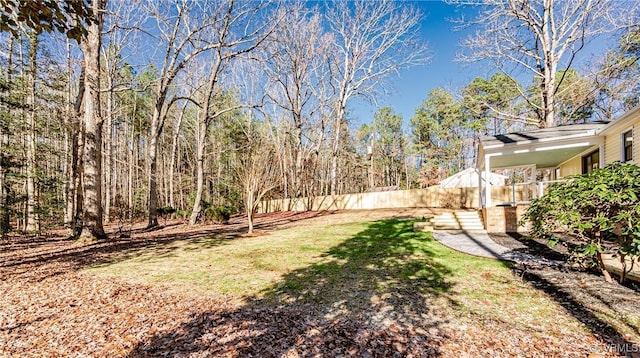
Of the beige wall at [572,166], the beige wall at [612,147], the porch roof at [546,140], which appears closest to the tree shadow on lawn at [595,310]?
the porch roof at [546,140]

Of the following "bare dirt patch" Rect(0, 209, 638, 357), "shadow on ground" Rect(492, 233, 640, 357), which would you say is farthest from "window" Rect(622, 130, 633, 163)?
"bare dirt patch" Rect(0, 209, 638, 357)

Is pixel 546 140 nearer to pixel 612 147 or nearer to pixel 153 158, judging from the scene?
pixel 612 147

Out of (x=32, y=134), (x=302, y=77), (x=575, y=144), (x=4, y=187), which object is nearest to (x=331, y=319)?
(x=575, y=144)

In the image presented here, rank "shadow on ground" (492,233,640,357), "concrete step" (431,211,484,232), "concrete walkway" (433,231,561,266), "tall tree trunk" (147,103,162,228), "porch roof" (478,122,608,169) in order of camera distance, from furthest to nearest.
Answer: "tall tree trunk" (147,103,162,228)
"concrete step" (431,211,484,232)
"porch roof" (478,122,608,169)
"concrete walkway" (433,231,561,266)
"shadow on ground" (492,233,640,357)

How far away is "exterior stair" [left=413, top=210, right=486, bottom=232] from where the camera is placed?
348 inches

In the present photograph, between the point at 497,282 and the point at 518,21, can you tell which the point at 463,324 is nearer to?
the point at 497,282

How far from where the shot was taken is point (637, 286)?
3812 millimetres

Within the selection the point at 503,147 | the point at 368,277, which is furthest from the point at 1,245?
the point at 503,147

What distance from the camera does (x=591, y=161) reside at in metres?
9.66

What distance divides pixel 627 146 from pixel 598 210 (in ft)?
19.4

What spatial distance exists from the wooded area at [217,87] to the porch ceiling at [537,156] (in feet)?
6.76

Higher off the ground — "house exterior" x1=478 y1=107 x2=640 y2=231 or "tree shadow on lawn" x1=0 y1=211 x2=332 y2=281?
"house exterior" x1=478 y1=107 x2=640 y2=231

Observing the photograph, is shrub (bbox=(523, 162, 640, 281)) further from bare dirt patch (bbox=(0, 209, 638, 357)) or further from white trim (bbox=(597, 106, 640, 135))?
white trim (bbox=(597, 106, 640, 135))

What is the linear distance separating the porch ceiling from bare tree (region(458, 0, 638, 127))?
188 centimetres
